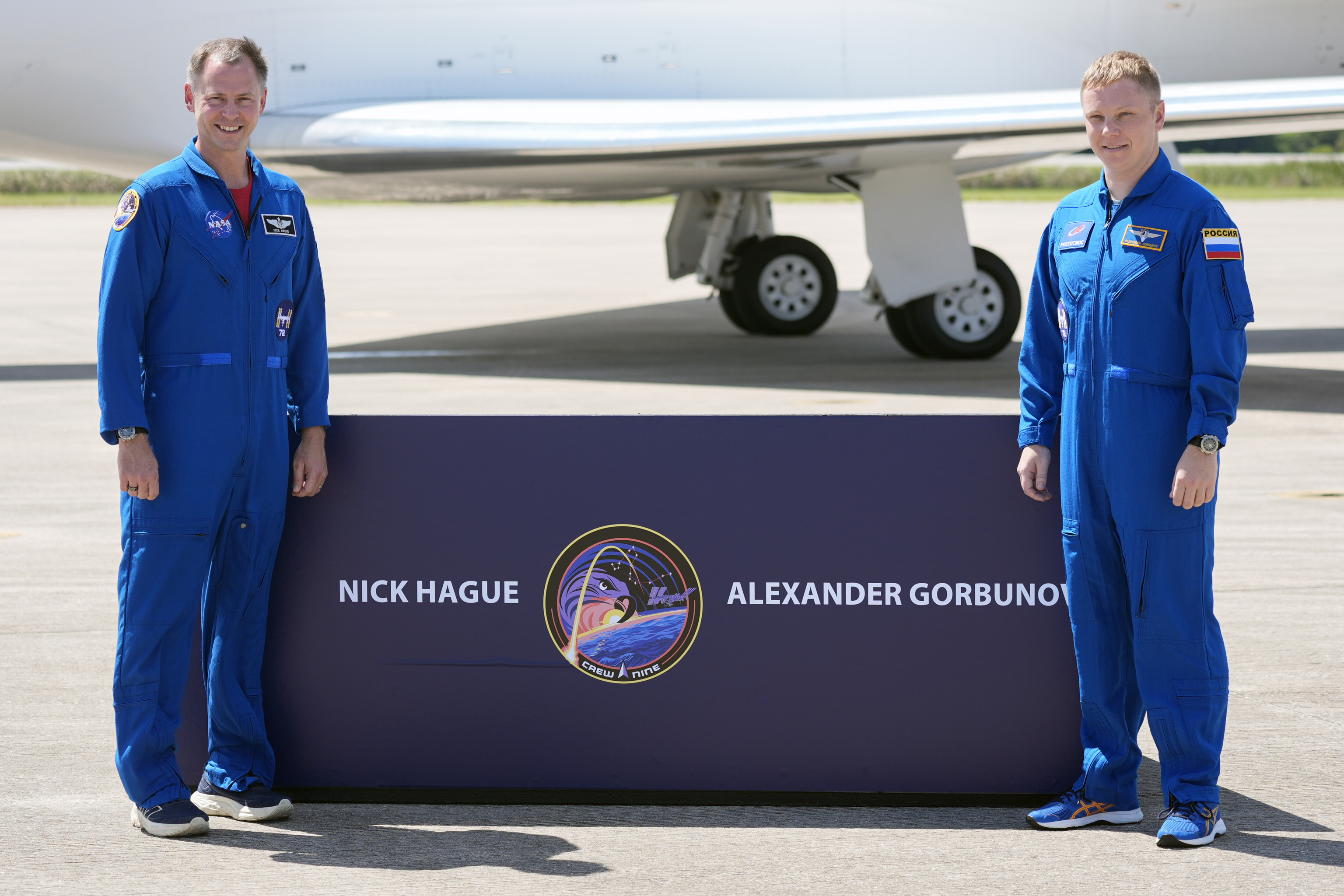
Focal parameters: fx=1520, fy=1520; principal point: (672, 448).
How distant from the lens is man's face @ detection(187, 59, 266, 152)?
151 inches

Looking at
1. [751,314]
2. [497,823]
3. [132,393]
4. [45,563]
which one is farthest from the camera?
[751,314]

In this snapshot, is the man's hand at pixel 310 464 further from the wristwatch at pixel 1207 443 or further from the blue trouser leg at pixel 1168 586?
the wristwatch at pixel 1207 443

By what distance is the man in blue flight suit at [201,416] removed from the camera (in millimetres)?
3773

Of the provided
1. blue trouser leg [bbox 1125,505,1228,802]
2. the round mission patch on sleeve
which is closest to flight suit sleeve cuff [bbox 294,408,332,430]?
the round mission patch on sleeve

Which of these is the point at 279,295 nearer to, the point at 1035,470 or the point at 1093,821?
the point at 1035,470

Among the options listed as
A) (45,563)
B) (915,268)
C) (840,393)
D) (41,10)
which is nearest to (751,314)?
(915,268)

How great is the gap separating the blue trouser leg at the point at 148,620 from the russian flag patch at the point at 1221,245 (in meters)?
2.55

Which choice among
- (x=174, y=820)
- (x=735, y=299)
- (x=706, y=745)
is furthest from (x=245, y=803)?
(x=735, y=299)

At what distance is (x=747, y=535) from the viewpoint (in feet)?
13.2

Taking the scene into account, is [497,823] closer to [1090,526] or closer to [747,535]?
[747,535]

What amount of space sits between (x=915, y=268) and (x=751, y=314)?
11.5 ft

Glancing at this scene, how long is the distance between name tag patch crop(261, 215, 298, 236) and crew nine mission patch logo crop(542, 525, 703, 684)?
111 centimetres

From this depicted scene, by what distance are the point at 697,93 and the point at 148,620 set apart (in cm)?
1038

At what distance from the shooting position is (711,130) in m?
12.2
